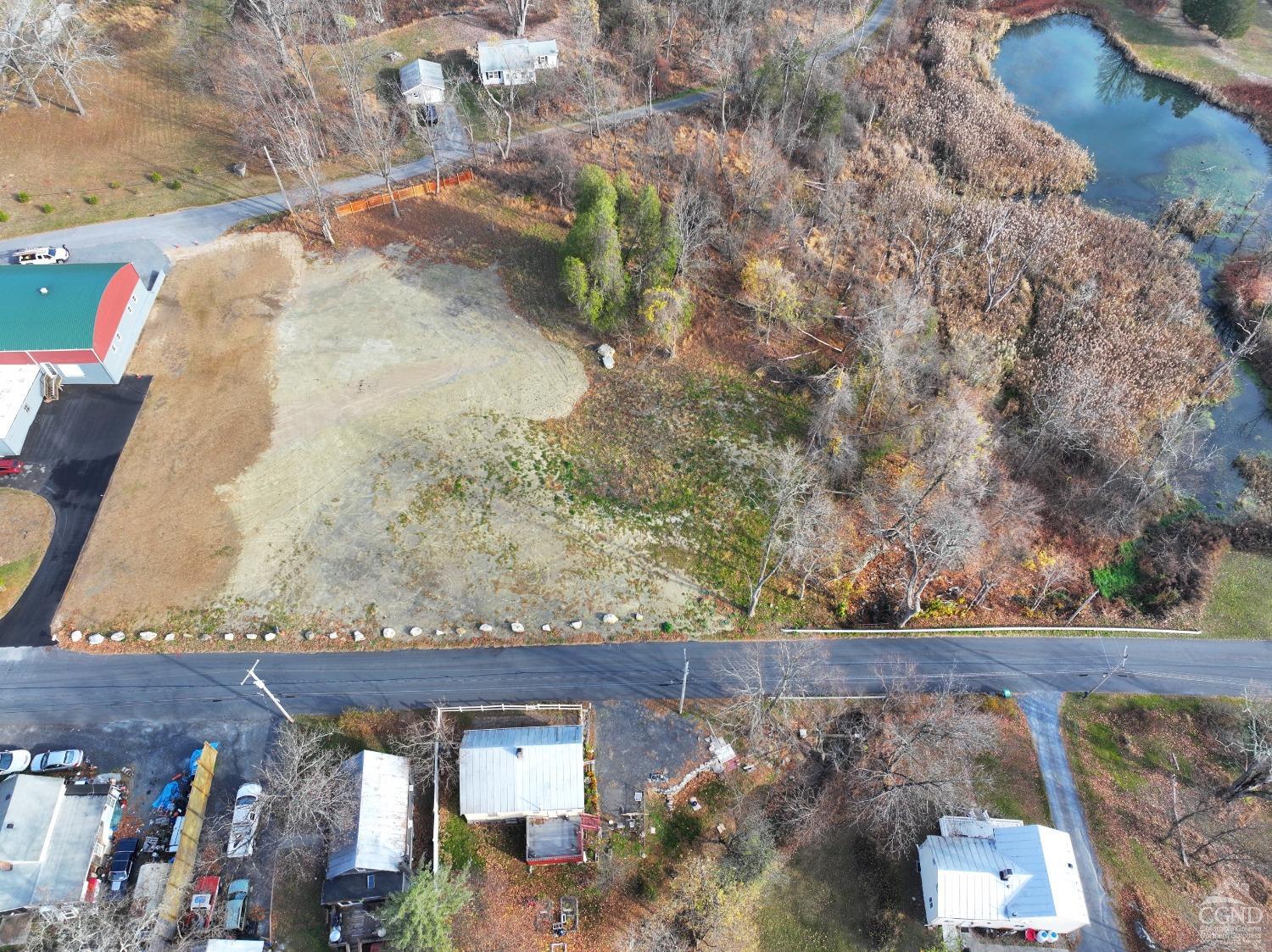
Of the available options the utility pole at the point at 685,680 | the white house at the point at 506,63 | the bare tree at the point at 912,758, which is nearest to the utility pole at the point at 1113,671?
the bare tree at the point at 912,758

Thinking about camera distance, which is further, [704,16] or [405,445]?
[704,16]

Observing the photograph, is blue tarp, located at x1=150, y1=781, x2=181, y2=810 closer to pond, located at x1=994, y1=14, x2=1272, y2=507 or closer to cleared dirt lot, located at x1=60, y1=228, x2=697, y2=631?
cleared dirt lot, located at x1=60, y1=228, x2=697, y2=631

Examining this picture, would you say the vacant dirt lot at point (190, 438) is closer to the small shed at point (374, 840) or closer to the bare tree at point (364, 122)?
the bare tree at point (364, 122)

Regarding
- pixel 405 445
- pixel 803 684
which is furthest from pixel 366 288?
pixel 803 684

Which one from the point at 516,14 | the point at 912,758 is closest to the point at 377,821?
the point at 912,758

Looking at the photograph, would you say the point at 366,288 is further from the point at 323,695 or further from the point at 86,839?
the point at 86,839

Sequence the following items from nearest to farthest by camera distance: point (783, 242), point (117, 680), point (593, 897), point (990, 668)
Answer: point (593, 897) < point (117, 680) < point (990, 668) < point (783, 242)
